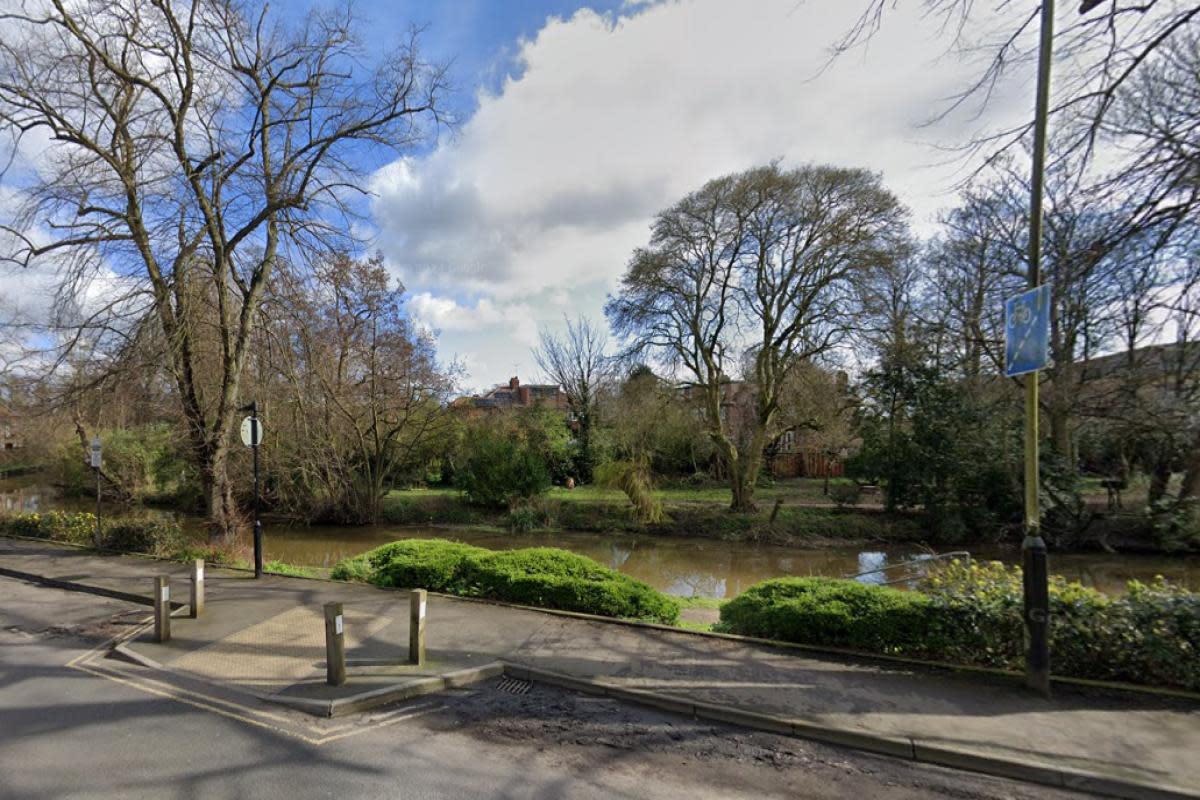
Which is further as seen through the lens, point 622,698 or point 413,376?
point 413,376

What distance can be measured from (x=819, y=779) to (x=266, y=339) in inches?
637

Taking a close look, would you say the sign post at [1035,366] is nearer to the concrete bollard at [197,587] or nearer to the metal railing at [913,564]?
the metal railing at [913,564]

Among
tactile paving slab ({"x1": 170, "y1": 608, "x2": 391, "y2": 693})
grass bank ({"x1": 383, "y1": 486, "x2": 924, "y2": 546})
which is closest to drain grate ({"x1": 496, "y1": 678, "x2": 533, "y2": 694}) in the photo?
tactile paving slab ({"x1": 170, "y1": 608, "x2": 391, "y2": 693})

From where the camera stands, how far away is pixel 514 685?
18.9 ft

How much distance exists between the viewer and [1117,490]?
59.1 ft

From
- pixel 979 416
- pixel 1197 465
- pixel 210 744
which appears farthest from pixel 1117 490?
pixel 210 744

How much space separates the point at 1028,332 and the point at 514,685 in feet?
19.8

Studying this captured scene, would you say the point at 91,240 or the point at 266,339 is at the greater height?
the point at 91,240

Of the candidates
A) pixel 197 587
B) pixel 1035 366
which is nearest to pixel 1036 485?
pixel 1035 366

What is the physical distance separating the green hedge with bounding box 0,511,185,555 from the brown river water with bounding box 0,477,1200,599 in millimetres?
3936

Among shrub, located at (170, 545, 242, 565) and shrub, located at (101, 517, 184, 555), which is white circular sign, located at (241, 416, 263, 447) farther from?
shrub, located at (101, 517, 184, 555)

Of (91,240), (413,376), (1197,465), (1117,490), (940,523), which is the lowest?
(940,523)

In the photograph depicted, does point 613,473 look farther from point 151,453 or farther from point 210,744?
point 151,453

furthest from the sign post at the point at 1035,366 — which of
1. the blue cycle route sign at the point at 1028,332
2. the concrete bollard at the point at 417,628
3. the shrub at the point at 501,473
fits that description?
the shrub at the point at 501,473
